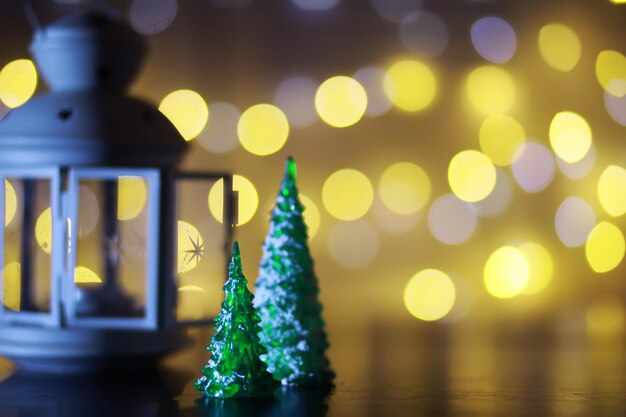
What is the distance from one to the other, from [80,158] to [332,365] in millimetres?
722

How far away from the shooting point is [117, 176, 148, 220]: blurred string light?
2111mm

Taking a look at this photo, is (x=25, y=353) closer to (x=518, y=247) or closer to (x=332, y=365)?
(x=332, y=365)

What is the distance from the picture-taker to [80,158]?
201 centimetres

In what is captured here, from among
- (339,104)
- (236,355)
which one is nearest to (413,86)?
(339,104)

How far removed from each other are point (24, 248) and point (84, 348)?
10.9 inches

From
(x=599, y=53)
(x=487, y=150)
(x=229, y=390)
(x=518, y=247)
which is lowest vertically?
(x=229, y=390)

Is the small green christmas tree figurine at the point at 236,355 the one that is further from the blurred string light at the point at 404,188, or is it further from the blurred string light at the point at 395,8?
the blurred string light at the point at 395,8

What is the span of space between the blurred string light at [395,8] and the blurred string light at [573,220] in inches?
33.0

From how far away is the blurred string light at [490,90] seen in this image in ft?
11.6

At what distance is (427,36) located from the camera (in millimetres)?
3479

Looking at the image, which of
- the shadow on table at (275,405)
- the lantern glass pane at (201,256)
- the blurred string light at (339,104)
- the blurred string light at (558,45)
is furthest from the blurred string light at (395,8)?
the shadow on table at (275,405)

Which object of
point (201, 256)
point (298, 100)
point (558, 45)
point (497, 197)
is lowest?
point (201, 256)

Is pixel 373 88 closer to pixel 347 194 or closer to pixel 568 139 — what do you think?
pixel 347 194

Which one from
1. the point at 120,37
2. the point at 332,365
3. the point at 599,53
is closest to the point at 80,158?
the point at 120,37
